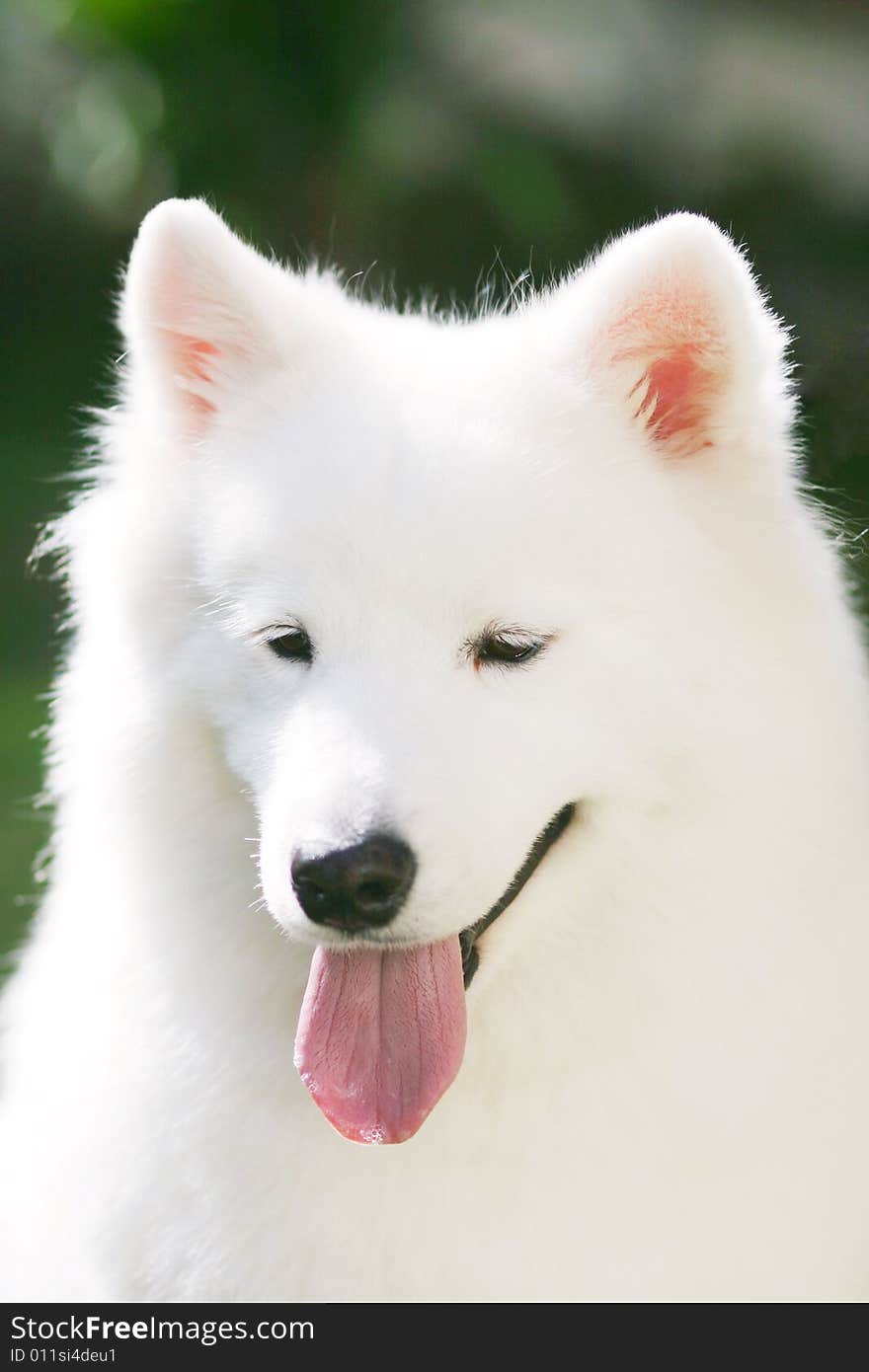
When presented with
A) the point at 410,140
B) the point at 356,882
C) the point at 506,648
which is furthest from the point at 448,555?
the point at 410,140

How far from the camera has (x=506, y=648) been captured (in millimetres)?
2229

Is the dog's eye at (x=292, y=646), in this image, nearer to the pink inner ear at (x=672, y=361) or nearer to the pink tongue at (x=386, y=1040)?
the pink tongue at (x=386, y=1040)

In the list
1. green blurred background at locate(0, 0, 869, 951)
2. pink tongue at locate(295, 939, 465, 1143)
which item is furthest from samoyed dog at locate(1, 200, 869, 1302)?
green blurred background at locate(0, 0, 869, 951)

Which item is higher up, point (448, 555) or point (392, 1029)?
point (448, 555)

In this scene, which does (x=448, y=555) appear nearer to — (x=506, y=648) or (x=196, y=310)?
(x=506, y=648)

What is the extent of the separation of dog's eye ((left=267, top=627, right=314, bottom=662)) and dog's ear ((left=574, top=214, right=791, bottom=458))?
646 millimetres

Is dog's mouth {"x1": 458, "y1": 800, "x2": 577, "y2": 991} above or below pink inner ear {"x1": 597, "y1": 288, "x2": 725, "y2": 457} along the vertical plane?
below

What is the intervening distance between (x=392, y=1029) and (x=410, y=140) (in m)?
6.27

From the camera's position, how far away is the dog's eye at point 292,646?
7.59ft

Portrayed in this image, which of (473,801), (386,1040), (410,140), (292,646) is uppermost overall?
(410,140)

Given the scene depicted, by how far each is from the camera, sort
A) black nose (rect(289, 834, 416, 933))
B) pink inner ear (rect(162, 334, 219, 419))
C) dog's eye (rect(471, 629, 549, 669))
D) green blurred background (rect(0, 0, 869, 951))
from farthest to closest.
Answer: green blurred background (rect(0, 0, 869, 951)) → pink inner ear (rect(162, 334, 219, 419)) → dog's eye (rect(471, 629, 549, 669)) → black nose (rect(289, 834, 416, 933))

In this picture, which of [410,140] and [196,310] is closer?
[196,310]

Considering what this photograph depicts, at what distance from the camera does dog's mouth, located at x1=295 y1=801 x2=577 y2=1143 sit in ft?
7.55

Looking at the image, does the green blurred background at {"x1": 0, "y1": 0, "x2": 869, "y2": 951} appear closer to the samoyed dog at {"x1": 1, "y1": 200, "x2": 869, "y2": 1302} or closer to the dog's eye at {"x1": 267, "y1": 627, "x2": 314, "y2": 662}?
the samoyed dog at {"x1": 1, "y1": 200, "x2": 869, "y2": 1302}
